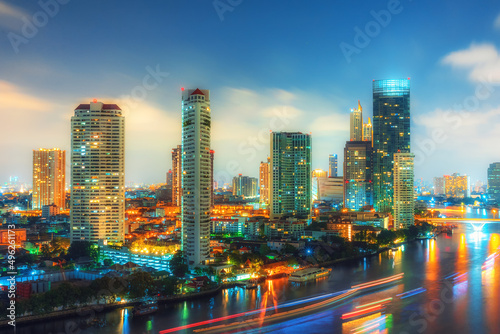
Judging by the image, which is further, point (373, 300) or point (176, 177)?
point (176, 177)

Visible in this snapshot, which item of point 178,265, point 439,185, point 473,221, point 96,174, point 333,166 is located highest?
point 333,166

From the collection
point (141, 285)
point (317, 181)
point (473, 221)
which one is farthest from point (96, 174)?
point (317, 181)

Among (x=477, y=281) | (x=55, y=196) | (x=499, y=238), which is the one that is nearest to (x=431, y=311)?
(x=477, y=281)

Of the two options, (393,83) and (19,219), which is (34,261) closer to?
(19,219)

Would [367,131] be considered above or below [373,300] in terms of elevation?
above

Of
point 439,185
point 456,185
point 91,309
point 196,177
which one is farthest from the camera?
point 439,185

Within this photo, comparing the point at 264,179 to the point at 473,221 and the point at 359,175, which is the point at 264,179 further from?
the point at 473,221

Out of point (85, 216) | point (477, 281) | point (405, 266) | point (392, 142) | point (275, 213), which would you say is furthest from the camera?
point (392, 142)
